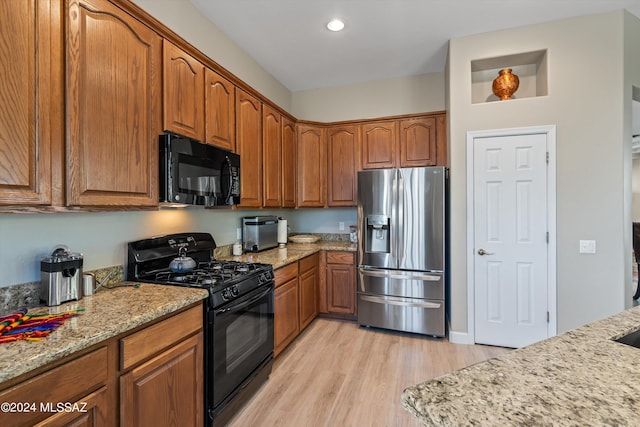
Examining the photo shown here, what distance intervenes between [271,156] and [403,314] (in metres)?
2.16

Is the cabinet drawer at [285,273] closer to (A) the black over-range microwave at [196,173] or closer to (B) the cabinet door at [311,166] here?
(A) the black over-range microwave at [196,173]

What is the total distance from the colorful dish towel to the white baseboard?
9.77ft

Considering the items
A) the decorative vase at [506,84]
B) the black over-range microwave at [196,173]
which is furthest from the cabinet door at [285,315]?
the decorative vase at [506,84]

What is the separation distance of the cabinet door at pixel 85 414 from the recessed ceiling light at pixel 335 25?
2971mm

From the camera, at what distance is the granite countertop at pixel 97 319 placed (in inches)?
35.0

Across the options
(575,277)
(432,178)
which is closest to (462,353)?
Result: (575,277)

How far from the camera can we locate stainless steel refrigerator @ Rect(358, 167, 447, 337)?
9.66 ft

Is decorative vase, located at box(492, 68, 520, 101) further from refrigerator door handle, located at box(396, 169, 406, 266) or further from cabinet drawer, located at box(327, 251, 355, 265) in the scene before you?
cabinet drawer, located at box(327, 251, 355, 265)

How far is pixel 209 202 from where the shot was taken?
6.93ft

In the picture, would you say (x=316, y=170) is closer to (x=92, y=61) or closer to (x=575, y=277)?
(x=92, y=61)

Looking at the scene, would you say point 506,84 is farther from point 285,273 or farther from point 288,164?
point 285,273

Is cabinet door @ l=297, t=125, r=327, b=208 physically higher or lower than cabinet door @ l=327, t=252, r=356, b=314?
higher

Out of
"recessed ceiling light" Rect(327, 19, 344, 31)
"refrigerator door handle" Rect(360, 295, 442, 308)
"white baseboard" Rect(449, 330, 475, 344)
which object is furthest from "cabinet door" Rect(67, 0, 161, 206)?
"white baseboard" Rect(449, 330, 475, 344)

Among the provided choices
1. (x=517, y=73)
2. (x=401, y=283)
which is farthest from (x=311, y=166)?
(x=517, y=73)
